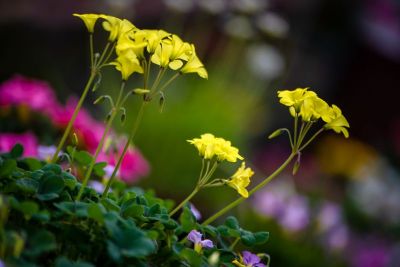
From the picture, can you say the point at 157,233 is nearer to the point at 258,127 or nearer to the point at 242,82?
the point at 242,82

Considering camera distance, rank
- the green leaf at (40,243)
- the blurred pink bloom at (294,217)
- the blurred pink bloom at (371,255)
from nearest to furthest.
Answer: the green leaf at (40,243) → the blurred pink bloom at (294,217) → the blurred pink bloom at (371,255)

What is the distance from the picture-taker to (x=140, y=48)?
98 cm

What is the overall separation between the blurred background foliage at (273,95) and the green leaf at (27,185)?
157 cm

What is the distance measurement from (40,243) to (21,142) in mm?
970

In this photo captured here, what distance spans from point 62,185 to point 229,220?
0.25 meters

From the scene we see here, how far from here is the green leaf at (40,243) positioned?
0.84 meters

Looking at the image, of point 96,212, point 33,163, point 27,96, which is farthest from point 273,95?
point 96,212

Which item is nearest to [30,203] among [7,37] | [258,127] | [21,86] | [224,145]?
[224,145]

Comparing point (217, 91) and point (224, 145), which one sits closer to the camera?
point (224, 145)

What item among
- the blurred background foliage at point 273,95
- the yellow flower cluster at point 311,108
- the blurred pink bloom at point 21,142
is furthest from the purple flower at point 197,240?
the blurred background foliage at point 273,95

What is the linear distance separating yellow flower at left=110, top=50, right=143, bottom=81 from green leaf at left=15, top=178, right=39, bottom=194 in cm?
17

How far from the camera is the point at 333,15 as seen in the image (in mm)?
6910

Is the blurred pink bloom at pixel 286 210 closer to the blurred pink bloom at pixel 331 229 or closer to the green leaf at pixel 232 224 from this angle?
the blurred pink bloom at pixel 331 229

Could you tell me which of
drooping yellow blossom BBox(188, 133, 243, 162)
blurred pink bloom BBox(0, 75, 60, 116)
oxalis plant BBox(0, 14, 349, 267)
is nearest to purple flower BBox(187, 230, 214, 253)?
oxalis plant BBox(0, 14, 349, 267)
